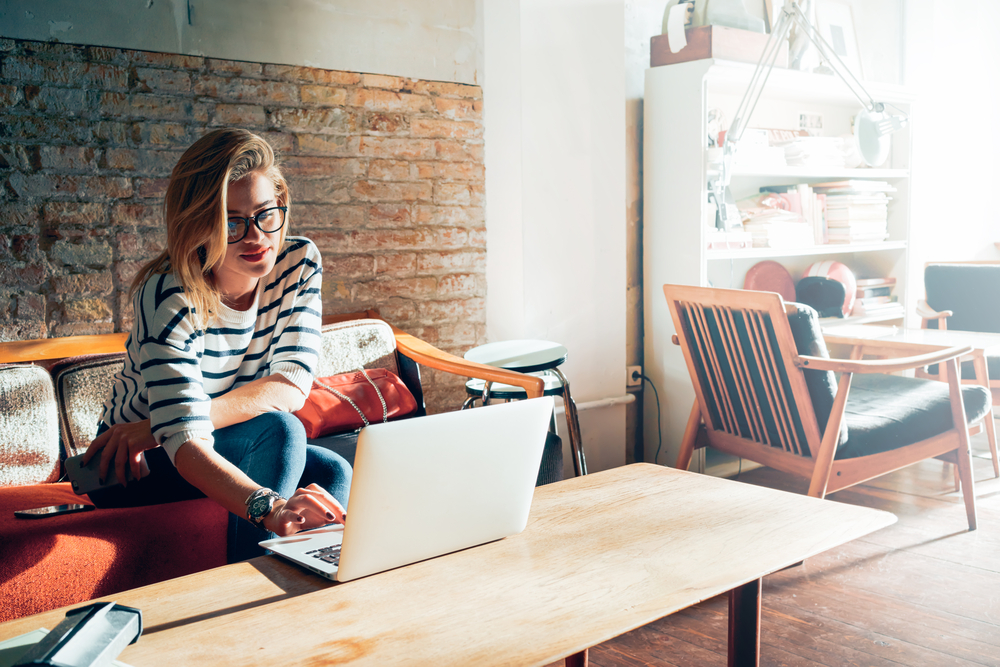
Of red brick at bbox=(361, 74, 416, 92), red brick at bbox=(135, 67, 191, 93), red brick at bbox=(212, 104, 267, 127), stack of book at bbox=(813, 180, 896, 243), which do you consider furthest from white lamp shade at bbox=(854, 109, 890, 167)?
red brick at bbox=(135, 67, 191, 93)

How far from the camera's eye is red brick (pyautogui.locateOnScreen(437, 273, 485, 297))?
3027 mm

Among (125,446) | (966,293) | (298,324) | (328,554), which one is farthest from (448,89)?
(966,293)

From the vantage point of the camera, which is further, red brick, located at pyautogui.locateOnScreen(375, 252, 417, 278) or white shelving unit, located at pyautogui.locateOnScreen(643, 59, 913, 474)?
white shelving unit, located at pyautogui.locateOnScreen(643, 59, 913, 474)

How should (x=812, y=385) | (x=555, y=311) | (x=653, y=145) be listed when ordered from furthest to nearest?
(x=653, y=145) → (x=555, y=311) → (x=812, y=385)

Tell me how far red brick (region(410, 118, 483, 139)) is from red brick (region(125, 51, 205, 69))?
0.77 m

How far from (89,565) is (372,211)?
62.0 inches

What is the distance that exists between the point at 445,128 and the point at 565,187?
52 cm

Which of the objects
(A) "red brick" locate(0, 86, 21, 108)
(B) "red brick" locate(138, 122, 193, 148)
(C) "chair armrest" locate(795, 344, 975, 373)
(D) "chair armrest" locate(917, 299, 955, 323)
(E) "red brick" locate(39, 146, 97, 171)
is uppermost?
(A) "red brick" locate(0, 86, 21, 108)

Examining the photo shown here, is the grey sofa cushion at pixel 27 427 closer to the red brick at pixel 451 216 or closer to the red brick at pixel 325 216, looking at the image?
the red brick at pixel 325 216

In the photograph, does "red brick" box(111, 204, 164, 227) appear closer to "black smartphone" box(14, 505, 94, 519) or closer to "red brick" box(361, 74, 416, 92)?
"red brick" box(361, 74, 416, 92)

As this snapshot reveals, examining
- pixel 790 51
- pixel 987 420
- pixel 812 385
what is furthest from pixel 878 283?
pixel 812 385

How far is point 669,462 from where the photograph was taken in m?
3.50

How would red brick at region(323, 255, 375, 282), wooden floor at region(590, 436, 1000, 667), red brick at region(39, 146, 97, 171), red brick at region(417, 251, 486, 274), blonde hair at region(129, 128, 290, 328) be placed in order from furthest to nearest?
red brick at region(417, 251, 486, 274), red brick at region(323, 255, 375, 282), red brick at region(39, 146, 97, 171), wooden floor at region(590, 436, 1000, 667), blonde hair at region(129, 128, 290, 328)

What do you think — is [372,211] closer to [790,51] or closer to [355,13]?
[355,13]
